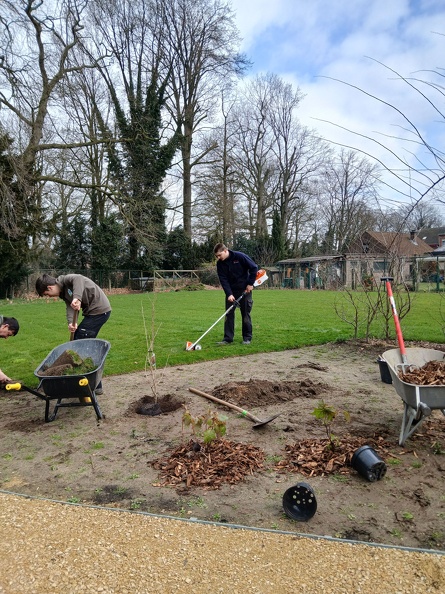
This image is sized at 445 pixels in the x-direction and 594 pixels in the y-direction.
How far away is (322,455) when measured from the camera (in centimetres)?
338

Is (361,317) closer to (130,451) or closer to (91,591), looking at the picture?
(130,451)

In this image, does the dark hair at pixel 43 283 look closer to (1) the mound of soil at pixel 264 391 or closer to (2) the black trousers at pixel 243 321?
(1) the mound of soil at pixel 264 391

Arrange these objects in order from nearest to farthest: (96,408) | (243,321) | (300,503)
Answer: (300,503) < (96,408) < (243,321)

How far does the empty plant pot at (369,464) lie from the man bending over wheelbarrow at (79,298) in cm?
345

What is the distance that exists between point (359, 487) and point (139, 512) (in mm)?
1459

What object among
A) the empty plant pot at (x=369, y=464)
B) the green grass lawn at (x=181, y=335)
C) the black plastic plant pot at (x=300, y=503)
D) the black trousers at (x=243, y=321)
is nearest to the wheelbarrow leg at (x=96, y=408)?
the green grass lawn at (x=181, y=335)

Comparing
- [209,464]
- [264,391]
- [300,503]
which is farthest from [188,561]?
[264,391]

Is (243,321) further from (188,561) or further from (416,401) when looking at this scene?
(188,561)

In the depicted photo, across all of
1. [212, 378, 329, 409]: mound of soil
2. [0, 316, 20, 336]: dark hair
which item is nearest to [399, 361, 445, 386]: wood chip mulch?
[212, 378, 329, 409]: mound of soil

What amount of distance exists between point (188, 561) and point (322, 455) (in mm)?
1452

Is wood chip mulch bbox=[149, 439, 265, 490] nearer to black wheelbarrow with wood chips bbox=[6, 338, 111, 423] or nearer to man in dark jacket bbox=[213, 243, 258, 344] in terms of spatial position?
black wheelbarrow with wood chips bbox=[6, 338, 111, 423]

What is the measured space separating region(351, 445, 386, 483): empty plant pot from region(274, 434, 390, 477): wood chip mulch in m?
0.15

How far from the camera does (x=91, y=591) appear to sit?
2.11m

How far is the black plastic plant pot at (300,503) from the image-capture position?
2605 mm
